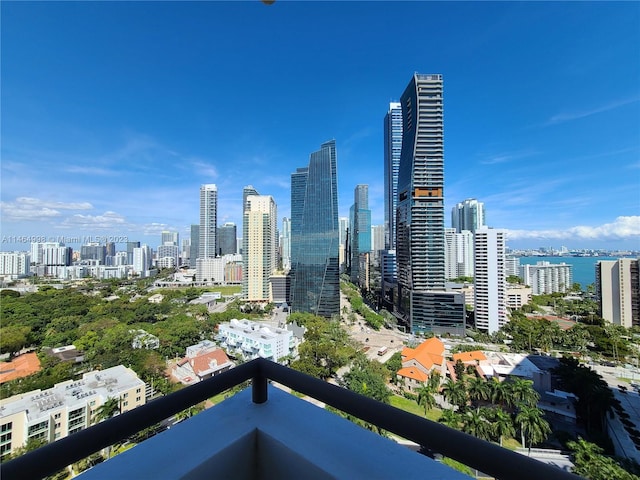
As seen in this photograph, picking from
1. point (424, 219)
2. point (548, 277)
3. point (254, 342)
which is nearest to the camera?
point (254, 342)

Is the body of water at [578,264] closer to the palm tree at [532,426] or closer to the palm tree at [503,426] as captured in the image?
the palm tree at [532,426]

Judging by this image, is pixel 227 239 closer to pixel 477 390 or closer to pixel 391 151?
pixel 391 151

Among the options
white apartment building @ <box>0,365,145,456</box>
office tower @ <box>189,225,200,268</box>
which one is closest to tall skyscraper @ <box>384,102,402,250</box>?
office tower @ <box>189,225,200,268</box>

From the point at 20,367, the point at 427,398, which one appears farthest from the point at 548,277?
the point at 20,367

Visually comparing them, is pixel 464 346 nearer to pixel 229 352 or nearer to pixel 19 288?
pixel 229 352

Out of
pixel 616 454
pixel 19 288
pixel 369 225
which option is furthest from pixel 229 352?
pixel 369 225

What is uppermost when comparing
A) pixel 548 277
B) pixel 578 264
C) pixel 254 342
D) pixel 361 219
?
pixel 361 219
